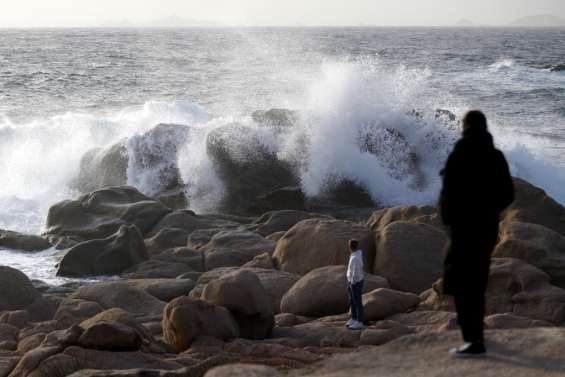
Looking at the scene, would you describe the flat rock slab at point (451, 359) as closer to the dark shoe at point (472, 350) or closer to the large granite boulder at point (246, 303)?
the dark shoe at point (472, 350)

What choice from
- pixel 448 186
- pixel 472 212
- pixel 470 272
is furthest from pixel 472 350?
pixel 448 186

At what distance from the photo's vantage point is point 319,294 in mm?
9094

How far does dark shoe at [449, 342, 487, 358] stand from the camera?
5254mm

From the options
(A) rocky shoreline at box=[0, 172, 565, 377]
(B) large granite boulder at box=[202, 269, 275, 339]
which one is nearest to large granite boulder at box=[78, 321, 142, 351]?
(A) rocky shoreline at box=[0, 172, 565, 377]

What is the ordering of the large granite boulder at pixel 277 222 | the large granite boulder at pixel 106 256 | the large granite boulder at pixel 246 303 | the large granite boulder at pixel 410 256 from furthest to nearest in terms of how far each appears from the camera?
1. the large granite boulder at pixel 277 222
2. the large granite boulder at pixel 106 256
3. the large granite boulder at pixel 410 256
4. the large granite boulder at pixel 246 303

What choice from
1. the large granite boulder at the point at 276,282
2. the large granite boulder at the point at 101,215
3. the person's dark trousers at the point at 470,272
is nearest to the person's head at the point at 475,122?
the person's dark trousers at the point at 470,272

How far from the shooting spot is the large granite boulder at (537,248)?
31.5ft

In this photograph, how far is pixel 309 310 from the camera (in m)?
9.02

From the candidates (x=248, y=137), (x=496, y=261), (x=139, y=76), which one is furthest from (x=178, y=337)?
(x=139, y=76)

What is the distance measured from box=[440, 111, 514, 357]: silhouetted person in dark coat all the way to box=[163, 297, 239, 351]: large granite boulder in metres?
2.63

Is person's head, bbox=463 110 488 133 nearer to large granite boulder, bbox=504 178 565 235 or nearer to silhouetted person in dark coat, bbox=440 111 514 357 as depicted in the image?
silhouetted person in dark coat, bbox=440 111 514 357

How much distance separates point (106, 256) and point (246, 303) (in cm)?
523

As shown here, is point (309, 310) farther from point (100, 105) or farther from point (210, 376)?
point (100, 105)

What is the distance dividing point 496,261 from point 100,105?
25543mm
